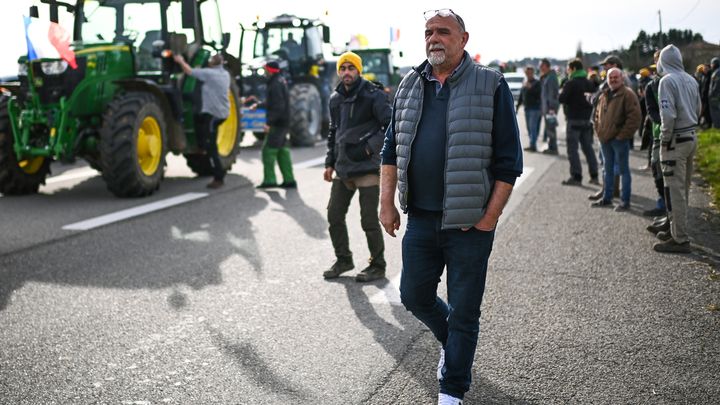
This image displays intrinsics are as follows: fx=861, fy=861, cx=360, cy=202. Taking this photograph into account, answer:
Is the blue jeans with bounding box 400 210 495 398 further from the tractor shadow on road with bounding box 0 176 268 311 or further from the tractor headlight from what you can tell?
the tractor headlight

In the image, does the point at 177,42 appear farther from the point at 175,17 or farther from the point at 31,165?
the point at 31,165

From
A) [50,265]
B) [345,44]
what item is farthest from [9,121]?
[345,44]

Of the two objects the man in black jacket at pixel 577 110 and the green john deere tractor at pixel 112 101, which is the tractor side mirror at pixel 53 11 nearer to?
the green john deere tractor at pixel 112 101

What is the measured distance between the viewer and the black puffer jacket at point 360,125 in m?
6.77

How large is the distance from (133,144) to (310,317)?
588 cm

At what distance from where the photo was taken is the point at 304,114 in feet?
63.4

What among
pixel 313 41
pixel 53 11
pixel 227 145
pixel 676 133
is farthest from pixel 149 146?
pixel 313 41

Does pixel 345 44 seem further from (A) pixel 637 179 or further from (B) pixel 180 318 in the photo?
(B) pixel 180 318

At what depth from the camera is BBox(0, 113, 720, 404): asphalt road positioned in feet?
14.6

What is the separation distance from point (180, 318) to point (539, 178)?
919 cm

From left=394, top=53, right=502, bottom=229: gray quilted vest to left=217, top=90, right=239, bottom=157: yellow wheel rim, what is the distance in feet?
35.6

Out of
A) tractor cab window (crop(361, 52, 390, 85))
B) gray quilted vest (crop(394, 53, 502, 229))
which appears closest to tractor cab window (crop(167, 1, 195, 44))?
gray quilted vest (crop(394, 53, 502, 229))

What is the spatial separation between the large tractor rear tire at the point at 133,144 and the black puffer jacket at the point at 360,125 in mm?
4772

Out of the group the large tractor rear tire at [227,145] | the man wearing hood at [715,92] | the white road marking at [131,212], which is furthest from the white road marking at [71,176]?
the man wearing hood at [715,92]
